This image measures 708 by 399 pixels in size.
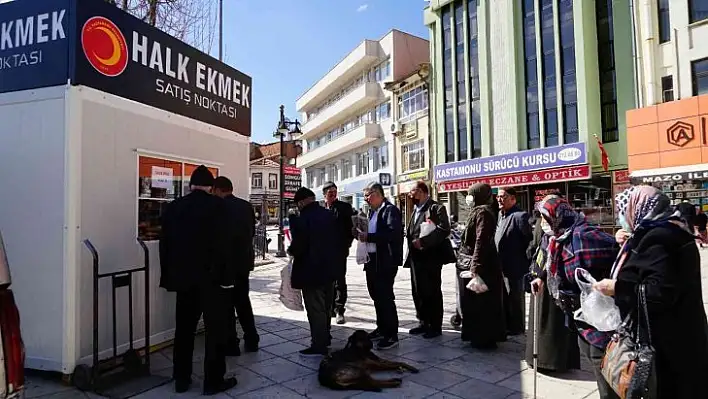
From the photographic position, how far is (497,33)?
23.9 m

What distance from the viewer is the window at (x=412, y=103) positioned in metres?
28.5

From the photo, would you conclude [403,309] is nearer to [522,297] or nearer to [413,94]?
[522,297]

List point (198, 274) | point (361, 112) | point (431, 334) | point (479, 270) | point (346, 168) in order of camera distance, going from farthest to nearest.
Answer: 1. point (346, 168)
2. point (361, 112)
3. point (431, 334)
4. point (479, 270)
5. point (198, 274)

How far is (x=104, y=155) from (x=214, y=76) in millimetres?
1954

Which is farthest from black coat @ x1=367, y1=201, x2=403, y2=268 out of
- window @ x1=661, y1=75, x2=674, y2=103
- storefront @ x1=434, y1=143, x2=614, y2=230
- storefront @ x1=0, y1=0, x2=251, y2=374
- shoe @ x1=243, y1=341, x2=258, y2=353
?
window @ x1=661, y1=75, x2=674, y2=103

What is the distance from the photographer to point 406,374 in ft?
13.9

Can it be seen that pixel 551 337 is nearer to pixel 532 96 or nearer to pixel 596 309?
pixel 596 309

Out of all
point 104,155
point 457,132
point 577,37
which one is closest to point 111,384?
point 104,155

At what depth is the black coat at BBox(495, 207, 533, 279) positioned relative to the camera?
207 inches

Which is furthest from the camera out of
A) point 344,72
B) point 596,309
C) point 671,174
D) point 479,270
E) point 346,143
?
point 344,72

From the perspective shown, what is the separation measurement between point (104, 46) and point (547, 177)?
781 inches

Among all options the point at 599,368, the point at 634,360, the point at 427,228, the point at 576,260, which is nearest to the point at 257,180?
the point at 427,228

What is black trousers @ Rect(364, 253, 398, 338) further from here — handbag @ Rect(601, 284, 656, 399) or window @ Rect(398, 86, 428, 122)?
window @ Rect(398, 86, 428, 122)

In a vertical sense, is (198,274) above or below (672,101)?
below
